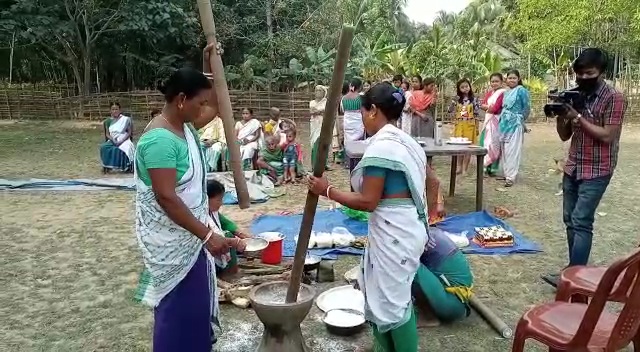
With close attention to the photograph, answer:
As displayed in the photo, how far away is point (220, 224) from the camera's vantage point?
4305mm

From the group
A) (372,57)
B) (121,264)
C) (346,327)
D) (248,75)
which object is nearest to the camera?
(346,327)

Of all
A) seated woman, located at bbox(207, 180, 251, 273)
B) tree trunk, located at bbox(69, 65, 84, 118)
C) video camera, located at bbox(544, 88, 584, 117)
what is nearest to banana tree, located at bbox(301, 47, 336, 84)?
tree trunk, located at bbox(69, 65, 84, 118)

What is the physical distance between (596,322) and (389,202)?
953mm

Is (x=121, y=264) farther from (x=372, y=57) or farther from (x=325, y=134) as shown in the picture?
(x=372, y=57)

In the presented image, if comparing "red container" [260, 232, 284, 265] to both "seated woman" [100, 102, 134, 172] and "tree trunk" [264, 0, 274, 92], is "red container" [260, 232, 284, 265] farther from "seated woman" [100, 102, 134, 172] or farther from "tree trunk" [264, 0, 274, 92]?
"tree trunk" [264, 0, 274, 92]

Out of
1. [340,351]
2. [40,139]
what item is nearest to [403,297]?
[340,351]

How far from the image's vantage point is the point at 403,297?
266 cm

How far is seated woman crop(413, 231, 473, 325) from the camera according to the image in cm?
347

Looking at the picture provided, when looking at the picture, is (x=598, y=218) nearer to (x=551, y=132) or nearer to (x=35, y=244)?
(x=35, y=244)

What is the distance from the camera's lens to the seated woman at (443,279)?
11.4 feet

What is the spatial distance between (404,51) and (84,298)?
49.6ft

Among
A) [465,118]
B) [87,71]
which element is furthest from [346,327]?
[87,71]

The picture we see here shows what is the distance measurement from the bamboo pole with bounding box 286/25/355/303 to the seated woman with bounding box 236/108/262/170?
18.5 ft

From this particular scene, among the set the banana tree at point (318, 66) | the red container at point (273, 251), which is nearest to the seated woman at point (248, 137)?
the red container at point (273, 251)
